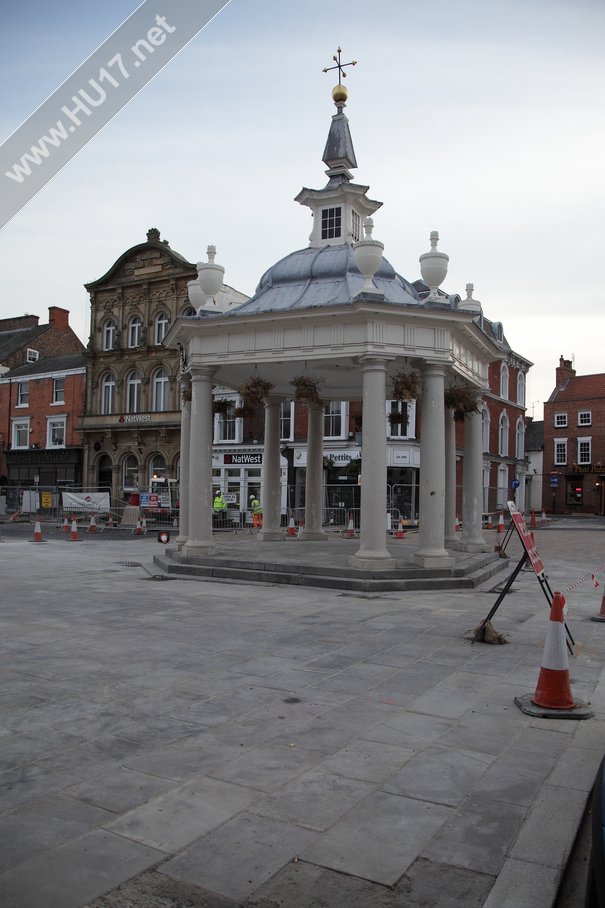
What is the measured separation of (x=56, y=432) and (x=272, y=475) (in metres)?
30.3

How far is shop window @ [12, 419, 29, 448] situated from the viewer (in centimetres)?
4647

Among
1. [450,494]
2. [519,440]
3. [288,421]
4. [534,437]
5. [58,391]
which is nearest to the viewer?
[450,494]

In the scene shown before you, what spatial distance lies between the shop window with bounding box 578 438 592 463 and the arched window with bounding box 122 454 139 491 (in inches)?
1363

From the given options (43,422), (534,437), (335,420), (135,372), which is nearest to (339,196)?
(335,420)

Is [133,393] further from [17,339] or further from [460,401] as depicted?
[460,401]

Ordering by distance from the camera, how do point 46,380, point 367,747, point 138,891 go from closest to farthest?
point 138,891
point 367,747
point 46,380

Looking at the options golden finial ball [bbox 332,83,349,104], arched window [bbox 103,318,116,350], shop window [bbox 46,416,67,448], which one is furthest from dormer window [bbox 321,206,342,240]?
shop window [bbox 46,416,67,448]

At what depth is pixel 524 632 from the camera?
9.02 metres

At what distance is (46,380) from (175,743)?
44333 mm

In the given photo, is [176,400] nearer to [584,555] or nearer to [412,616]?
[584,555]

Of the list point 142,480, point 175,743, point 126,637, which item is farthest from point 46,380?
point 175,743

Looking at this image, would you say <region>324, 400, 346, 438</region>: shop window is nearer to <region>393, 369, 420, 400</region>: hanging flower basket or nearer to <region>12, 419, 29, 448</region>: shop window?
<region>12, 419, 29, 448</region>: shop window

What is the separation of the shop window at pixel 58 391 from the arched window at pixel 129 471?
6.64 meters

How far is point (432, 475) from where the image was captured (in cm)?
1342
